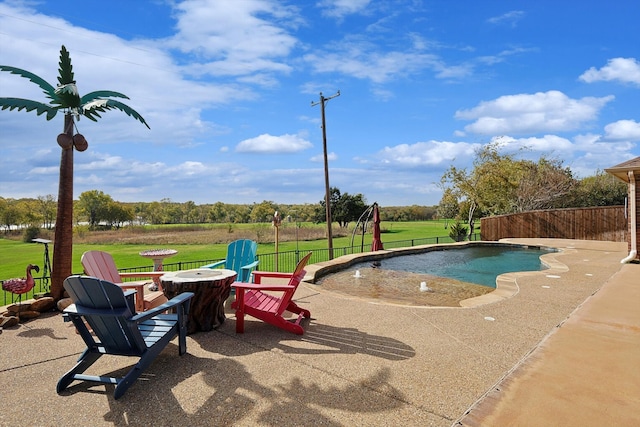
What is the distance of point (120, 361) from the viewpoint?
3.37 meters

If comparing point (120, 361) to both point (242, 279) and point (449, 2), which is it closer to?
point (242, 279)

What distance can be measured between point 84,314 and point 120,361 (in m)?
0.92

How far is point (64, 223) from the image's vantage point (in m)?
5.35

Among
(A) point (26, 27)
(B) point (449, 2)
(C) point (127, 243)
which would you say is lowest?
(C) point (127, 243)

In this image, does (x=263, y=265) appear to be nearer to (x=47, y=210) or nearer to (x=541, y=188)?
(x=541, y=188)

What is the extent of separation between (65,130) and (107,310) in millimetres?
4009

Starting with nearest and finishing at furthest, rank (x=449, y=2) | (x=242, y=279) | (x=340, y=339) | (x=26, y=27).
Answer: (x=340, y=339) < (x=242, y=279) < (x=26, y=27) < (x=449, y=2)

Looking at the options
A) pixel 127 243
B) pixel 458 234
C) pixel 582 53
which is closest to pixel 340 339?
pixel 582 53

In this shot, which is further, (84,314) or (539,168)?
(539,168)

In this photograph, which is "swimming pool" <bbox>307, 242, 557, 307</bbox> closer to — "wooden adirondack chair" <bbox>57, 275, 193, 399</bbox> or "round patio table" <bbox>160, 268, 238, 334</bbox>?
"round patio table" <bbox>160, 268, 238, 334</bbox>

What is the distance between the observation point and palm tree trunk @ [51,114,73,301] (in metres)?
5.23

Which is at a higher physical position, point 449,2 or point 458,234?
point 449,2

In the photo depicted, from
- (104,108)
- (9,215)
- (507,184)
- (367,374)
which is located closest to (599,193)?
(507,184)

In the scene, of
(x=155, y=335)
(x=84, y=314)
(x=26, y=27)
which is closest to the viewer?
(x=84, y=314)
